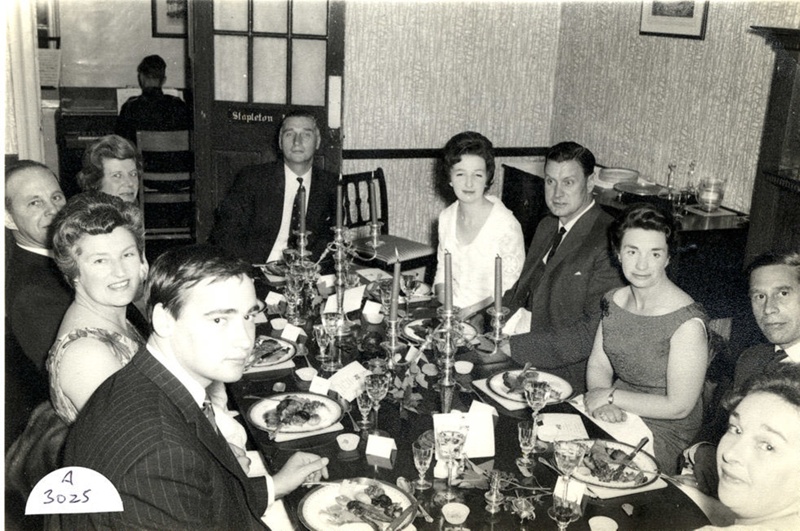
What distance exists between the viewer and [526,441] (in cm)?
186

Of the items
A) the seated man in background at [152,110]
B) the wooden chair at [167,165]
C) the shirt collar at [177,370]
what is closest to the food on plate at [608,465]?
the shirt collar at [177,370]

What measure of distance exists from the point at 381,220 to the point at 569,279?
→ 203 cm

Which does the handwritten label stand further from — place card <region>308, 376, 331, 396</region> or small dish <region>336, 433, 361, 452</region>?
place card <region>308, 376, 331, 396</region>

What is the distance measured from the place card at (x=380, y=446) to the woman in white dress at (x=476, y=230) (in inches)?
51.6

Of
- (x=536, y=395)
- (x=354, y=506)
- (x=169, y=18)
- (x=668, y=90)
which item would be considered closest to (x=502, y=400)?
(x=536, y=395)

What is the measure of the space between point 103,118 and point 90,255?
4.93 metres

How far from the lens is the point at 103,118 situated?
21.4ft

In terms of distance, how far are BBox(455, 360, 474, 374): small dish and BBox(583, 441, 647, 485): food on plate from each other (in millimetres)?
558

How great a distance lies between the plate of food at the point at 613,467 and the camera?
1.76 meters

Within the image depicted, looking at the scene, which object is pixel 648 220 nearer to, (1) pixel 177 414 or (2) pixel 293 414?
(2) pixel 293 414

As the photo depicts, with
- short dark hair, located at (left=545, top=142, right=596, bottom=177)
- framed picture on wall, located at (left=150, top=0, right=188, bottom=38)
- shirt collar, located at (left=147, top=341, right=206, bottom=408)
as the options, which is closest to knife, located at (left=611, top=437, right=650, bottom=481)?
shirt collar, located at (left=147, top=341, right=206, bottom=408)

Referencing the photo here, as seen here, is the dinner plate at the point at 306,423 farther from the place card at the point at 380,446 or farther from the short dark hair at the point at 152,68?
the short dark hair at the point at 152,68

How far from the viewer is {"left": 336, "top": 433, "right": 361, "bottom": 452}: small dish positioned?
1.93m

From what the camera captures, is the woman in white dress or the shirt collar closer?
the shirt collar
